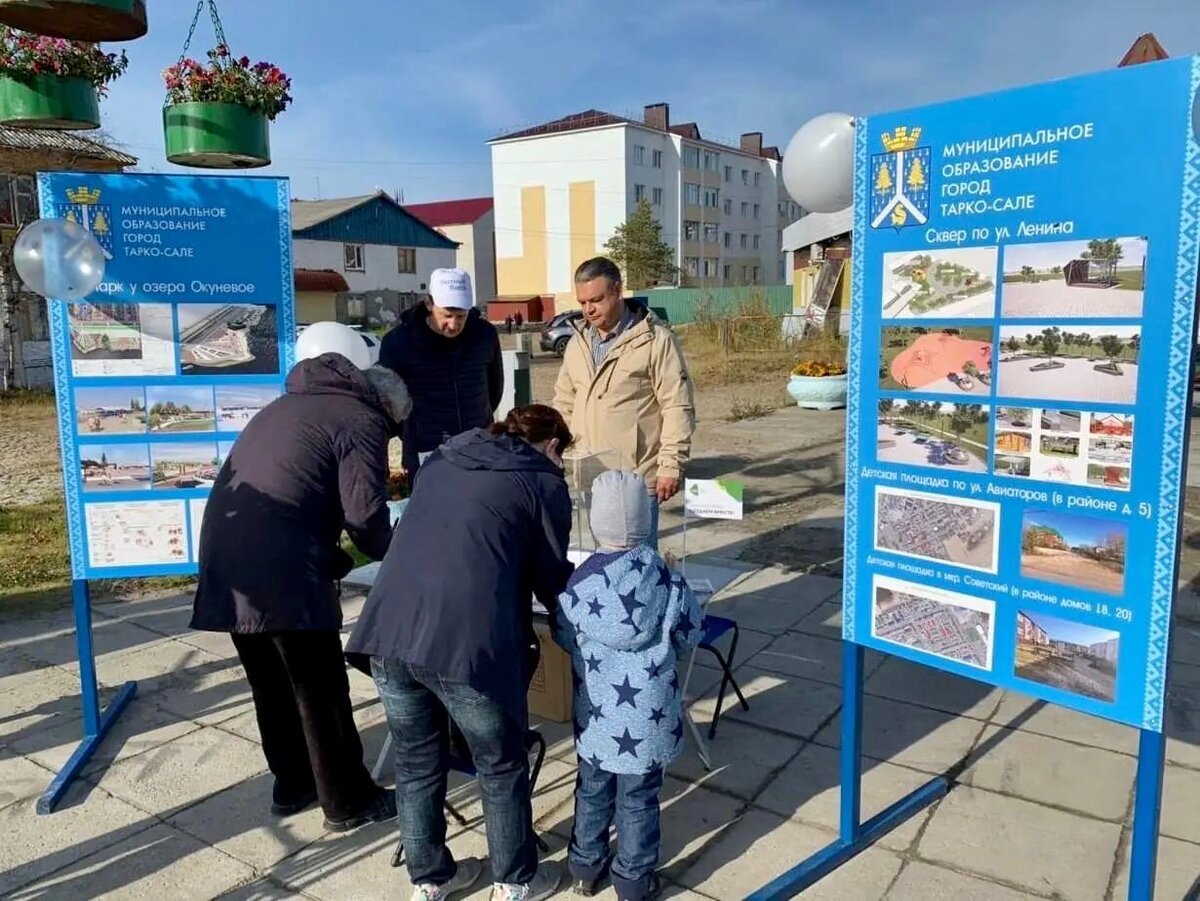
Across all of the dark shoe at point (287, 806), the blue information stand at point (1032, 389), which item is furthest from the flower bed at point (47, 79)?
the blue information stand at point (1032, 389)

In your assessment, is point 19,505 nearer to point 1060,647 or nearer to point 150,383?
point 150,383

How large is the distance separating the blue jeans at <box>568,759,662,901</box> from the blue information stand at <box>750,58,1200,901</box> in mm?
330

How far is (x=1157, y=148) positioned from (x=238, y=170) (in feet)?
Answer: 11.8

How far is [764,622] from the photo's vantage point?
473 cm

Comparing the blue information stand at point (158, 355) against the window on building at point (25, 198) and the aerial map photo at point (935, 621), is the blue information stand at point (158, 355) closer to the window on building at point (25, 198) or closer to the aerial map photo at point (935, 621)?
the aerial map photo at point (935, 621)

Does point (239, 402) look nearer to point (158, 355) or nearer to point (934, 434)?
point (158, 355)

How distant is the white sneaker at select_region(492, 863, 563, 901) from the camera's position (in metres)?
2.47

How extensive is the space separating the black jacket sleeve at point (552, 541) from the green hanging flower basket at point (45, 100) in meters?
2.56

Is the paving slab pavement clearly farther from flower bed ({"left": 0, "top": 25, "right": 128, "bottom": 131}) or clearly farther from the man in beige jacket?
flower bed ({"left": 0, "top": 25, "right": 128, "bottom": 131})

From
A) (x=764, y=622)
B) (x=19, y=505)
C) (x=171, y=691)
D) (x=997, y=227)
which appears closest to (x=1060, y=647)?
(x=997, y=227)

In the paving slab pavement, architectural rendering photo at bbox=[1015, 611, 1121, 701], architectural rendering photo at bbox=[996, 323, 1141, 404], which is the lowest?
the paving slab pavement

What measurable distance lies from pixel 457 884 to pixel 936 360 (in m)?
1.93

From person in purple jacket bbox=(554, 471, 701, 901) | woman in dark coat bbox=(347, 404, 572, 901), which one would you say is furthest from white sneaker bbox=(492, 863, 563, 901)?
person in purple jacket bbox=(554, 471, 701, 901)

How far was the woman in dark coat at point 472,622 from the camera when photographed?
2.23 metres
